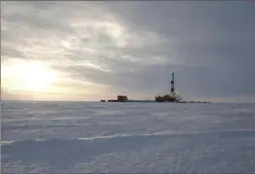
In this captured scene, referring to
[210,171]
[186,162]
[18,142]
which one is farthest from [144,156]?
[18,142]

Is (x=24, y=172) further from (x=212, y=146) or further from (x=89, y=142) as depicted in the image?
(x=212, y=146)

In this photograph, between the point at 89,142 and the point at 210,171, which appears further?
the point at 89,142

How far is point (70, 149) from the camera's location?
34.7ft

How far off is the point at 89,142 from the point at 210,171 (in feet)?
17.3

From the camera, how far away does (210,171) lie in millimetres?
7555

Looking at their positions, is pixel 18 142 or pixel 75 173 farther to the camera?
pixel 18 142

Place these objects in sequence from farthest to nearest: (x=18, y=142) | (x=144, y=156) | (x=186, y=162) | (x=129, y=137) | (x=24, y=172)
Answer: (x=129, y=137), (x=18, y=142), (x=144, y=156), (x=186, y=162), (x=24, y=172)

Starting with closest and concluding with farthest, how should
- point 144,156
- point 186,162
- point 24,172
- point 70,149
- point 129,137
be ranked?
point 24,172
point 186,162
point 144,156
point 70,149
point 129,137

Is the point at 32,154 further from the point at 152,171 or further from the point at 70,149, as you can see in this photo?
the point at 152,171

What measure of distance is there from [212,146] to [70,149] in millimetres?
4879

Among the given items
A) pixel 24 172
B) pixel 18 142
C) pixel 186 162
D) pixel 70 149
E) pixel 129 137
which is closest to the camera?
pixel 24 172

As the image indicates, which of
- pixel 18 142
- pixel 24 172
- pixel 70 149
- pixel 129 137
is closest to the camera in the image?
pixel 24 172

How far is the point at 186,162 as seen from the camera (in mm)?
8430

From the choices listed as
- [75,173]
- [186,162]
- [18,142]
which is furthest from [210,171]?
[18,142]
